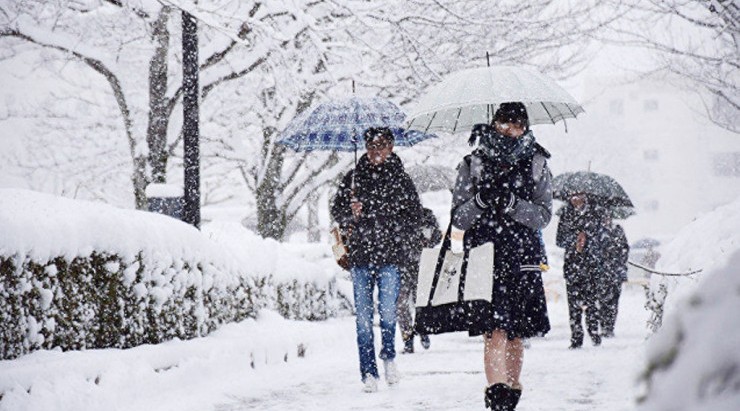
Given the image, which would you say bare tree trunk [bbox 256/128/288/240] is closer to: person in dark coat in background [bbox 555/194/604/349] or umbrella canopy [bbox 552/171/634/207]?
umbrella canopy [bbox 552/171/634/207]

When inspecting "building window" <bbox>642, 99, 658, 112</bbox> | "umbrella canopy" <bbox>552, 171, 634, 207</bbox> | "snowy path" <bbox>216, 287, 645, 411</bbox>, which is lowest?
"snowy path" <bbox>216, 287, 645, 411</bbox>

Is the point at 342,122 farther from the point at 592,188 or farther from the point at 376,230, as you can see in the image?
the point at 592,188

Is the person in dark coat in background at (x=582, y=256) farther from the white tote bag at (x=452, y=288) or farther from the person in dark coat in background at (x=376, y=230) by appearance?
the white tote bag at (x=452, y=288)

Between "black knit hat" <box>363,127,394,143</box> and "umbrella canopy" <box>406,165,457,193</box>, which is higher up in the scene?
"umbrella canopy" <box>406,165,457,193</box>

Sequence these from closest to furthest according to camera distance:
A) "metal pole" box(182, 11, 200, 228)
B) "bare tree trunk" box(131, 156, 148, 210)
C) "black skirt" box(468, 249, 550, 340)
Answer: "black skirt" box(468, 249, 550, 340) < "metal pole" box(182, 11, 200, 228) < "bare tree trunk" box(131, 156, 148, 210)

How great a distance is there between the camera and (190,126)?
27.9 ft

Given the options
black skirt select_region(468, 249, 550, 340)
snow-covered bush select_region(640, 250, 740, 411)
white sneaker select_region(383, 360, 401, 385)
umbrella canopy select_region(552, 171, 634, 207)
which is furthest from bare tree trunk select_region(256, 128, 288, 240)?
snow-covered bush select_region(640, 250, 740, 411)

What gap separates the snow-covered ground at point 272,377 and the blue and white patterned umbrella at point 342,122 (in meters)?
2.06

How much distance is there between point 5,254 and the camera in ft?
14.8

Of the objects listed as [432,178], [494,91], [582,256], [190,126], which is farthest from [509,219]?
[432,178]

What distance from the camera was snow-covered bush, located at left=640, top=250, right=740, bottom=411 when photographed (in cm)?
69

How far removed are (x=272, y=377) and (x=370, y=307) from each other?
1674 mm

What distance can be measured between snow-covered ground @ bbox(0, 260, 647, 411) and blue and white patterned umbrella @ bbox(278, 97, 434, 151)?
206 cm

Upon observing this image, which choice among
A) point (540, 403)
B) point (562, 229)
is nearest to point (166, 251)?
point (540, 403)
